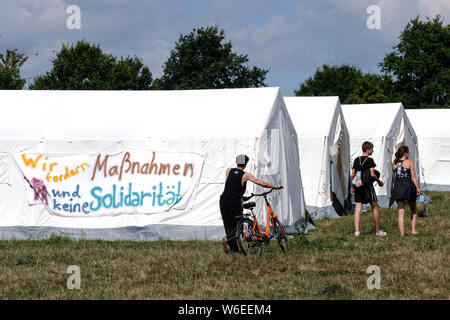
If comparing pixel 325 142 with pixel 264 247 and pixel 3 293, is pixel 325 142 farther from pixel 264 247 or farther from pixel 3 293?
pixel 3 293

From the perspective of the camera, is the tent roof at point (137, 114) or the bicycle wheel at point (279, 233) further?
the tent roof at point (137, 114)

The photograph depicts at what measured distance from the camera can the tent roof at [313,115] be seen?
2070cm

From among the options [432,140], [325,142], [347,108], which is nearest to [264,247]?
[325,142]

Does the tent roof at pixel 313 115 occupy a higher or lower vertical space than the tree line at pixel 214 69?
lower

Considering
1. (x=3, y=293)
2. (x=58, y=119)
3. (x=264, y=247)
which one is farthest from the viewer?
(x=58, y=119)

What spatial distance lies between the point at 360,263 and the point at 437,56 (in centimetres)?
4956

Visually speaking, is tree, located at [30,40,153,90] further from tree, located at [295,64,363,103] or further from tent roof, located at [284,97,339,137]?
tent roof, located at [284,97,339,137]

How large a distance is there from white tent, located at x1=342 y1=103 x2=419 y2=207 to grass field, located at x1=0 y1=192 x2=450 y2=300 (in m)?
9.37

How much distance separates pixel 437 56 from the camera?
56.3 meters

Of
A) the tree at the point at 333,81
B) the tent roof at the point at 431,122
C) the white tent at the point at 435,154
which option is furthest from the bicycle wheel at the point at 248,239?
the tree at the point at 333,81

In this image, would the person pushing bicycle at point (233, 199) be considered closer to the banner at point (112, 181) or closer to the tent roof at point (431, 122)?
the banner at point (112, 181)

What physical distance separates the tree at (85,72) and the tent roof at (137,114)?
120ft

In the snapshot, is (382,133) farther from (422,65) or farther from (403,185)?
(422,65)

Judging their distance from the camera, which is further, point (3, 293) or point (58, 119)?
point (58, 119)
